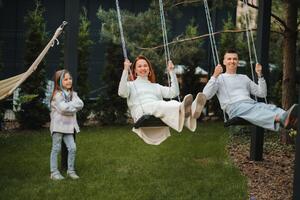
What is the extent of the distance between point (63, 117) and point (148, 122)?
4.85 feet

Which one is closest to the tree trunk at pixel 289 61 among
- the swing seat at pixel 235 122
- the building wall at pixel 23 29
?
the swing seat at pixel 235 122

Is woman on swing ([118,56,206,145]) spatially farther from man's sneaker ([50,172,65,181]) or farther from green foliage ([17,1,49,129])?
green foliage ([17,1,49,129])

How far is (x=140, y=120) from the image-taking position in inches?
199

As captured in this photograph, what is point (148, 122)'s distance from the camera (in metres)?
5.20

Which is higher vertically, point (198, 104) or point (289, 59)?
point (289, 59)

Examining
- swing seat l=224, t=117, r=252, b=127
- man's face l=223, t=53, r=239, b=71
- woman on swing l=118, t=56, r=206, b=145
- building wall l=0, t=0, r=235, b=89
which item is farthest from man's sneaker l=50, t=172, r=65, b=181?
building wall l=0, t=0, r=235, b=89

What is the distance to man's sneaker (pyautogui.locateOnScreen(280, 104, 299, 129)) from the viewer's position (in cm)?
470

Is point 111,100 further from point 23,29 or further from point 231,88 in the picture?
point 231,88

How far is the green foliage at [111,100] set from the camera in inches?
414

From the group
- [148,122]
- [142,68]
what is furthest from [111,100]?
[148,122]

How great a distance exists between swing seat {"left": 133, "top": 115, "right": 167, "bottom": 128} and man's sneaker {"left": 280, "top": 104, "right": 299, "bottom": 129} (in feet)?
3.87

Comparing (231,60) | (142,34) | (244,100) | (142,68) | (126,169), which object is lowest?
(126,169)

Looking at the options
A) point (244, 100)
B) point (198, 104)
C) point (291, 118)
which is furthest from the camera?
point (244, 100)

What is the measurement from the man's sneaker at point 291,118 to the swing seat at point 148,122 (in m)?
1.18
